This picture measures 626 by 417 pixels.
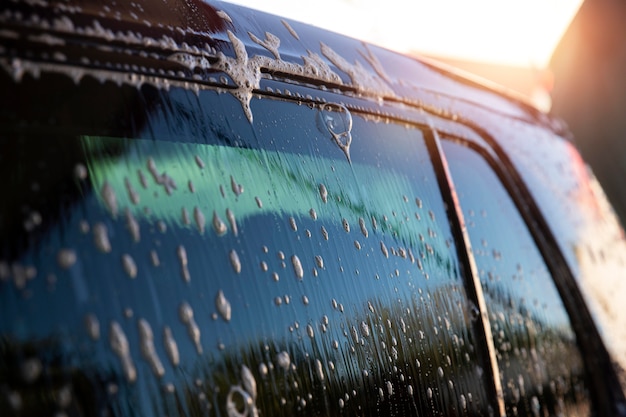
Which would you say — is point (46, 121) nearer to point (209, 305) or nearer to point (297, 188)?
point (209, 305)

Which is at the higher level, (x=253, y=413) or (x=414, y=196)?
(x=414, y=196)

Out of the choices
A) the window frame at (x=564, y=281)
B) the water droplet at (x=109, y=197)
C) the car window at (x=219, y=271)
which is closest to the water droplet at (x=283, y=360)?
the car window at (x=219, y=271)

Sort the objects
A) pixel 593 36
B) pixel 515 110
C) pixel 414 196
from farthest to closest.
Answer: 1. pixel 593 36
2. pixel 515 110
3. pixel 414 196

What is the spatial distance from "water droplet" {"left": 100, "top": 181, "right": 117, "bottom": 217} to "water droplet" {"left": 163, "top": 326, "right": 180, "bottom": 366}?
0.18 metres

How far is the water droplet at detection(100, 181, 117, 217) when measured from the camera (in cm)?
87

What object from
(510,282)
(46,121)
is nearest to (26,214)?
(46,121)

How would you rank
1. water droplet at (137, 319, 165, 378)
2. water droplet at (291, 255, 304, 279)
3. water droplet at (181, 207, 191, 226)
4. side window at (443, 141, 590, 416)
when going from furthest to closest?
side window at (443, 141, 590, 416) < water droplet at (291, 255, 304, 279) < water droplet at (181, 207, 191, 226) < water droplet at (137, 319, 165, 378)

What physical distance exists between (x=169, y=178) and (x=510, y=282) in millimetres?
994

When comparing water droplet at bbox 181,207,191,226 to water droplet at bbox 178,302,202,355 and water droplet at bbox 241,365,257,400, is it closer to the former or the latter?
Result: water droplet at bbox 178,302,202,355

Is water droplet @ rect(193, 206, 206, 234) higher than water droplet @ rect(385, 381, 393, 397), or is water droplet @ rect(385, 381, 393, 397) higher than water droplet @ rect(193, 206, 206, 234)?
water droplet @ rect(193, 206, 206, 234)

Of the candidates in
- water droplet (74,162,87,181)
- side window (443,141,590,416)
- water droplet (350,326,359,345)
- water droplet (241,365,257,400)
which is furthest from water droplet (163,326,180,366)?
side window (443,141,590,416)

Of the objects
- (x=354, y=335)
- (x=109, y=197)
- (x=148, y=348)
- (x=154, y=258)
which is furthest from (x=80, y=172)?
(x=354, y=335)

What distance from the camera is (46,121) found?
85cm

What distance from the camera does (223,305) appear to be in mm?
940
